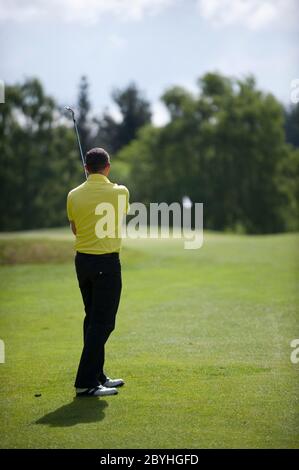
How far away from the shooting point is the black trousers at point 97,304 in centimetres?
653

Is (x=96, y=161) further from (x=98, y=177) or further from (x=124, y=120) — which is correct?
(x=124, y=120)

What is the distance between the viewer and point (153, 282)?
1534 cm

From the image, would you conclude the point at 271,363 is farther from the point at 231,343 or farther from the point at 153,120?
the point at 153,120

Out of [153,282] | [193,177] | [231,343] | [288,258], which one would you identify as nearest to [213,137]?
[193,177]

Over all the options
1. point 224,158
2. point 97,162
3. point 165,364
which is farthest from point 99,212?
point 224,158

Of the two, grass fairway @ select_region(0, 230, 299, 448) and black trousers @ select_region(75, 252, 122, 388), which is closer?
grass fairway @ select_region(0, 230, 299, 448)

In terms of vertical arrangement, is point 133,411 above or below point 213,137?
below

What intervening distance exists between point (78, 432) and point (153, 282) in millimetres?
10023

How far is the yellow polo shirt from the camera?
6555 millimetres

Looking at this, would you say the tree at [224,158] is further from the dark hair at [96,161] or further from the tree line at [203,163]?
the dark hair at [96,161]

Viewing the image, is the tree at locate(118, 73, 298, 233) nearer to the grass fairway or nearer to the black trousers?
the grass fairway

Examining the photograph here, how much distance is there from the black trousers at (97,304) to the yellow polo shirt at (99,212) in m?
0.10

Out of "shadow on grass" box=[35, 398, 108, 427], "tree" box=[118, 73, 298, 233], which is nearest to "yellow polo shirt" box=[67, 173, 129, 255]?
"shadow on grass" box=[35, 398, 108, 427]

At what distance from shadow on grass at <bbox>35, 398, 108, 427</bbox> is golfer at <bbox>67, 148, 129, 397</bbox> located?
0.29 meters
